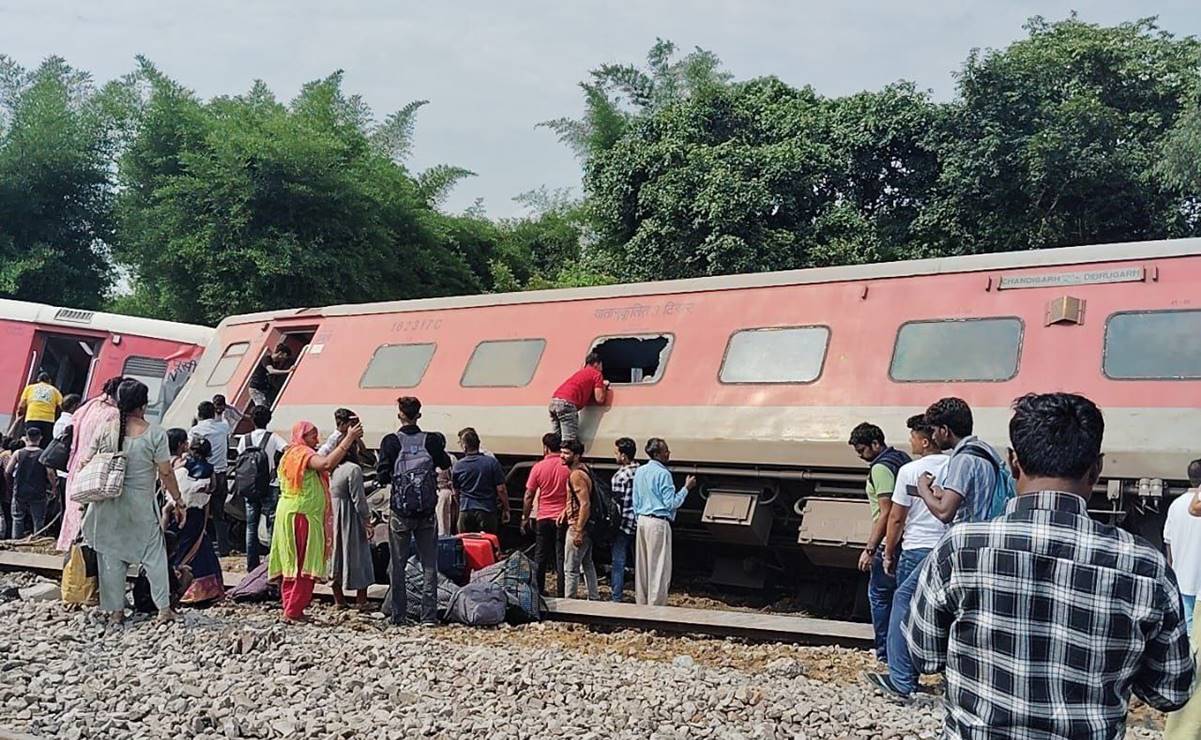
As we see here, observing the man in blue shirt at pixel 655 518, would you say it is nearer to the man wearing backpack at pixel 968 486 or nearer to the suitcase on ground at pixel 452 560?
the suitcase on ground at pixel 452 560

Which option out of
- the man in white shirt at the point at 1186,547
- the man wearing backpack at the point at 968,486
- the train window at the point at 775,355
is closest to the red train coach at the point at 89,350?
the train window at the point at 775,355

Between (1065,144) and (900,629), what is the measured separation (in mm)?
14370

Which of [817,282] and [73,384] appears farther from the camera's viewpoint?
[73,384]

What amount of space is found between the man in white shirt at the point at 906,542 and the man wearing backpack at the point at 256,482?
5900mm

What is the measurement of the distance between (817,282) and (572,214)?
2203cm

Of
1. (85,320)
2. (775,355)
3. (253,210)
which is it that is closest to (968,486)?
(775,355)

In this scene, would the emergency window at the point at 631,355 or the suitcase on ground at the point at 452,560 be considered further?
the emergency window at the point at 631,355

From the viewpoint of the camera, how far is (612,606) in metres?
8.38

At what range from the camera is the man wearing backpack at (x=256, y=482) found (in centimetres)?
998

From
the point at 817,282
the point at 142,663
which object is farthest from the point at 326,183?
the point at 142,663

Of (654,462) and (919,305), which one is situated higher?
(919,305)

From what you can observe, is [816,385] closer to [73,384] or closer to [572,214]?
[73,384]

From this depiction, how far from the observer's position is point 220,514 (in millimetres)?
10836

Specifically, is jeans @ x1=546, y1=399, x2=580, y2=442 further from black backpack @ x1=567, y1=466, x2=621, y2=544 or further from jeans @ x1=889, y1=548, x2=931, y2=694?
jeans @ x1=889, y1=548, x2=931, y2=694
